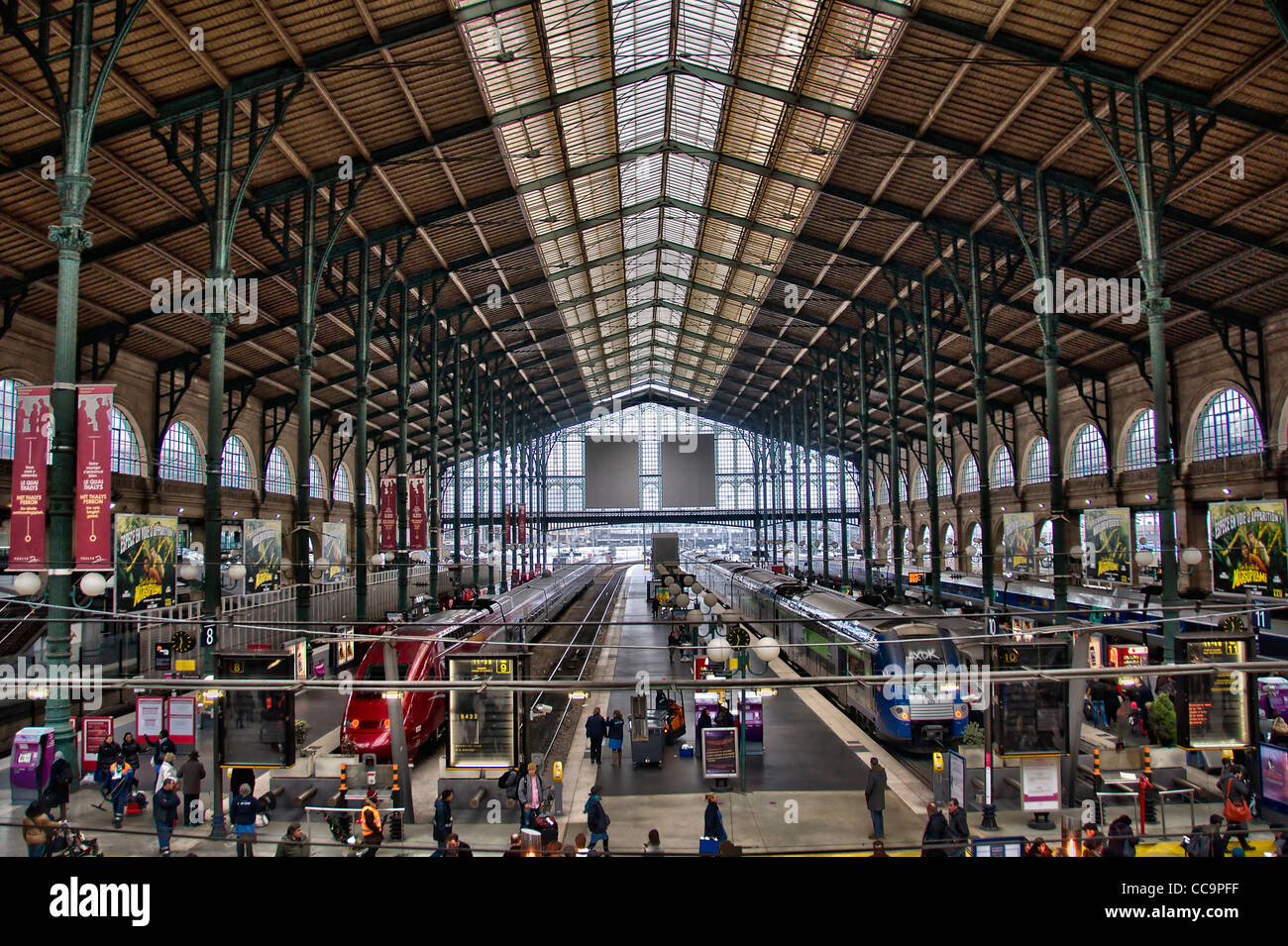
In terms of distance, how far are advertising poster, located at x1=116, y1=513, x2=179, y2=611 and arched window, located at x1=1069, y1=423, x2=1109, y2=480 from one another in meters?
37.9

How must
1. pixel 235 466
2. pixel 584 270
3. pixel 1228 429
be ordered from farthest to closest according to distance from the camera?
pixel 584 270, pixel 235 466, pixel 1228 429

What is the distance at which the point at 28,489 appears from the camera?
35.6 feet

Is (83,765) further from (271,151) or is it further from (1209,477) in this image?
(1209,477)

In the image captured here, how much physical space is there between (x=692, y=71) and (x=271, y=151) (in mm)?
11267

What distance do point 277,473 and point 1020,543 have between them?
37.5 meters

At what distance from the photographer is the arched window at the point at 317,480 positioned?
4316cm

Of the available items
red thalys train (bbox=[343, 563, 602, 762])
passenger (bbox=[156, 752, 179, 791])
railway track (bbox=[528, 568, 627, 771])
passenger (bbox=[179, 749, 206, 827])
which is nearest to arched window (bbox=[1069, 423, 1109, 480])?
railway track (bbox=[528, 568, 627, 771])

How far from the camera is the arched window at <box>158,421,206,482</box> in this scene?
30469mm

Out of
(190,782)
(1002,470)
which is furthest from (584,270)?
(190,782)

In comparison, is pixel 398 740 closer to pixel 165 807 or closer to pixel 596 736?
→ pixel 165 807

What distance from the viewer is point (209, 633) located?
17438 mm

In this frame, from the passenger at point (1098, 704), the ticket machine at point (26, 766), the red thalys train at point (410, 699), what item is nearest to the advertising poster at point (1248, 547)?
the passenger at point (1098, 704)

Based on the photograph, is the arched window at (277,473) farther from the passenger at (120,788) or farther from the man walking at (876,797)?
the man walking at (876,797)
